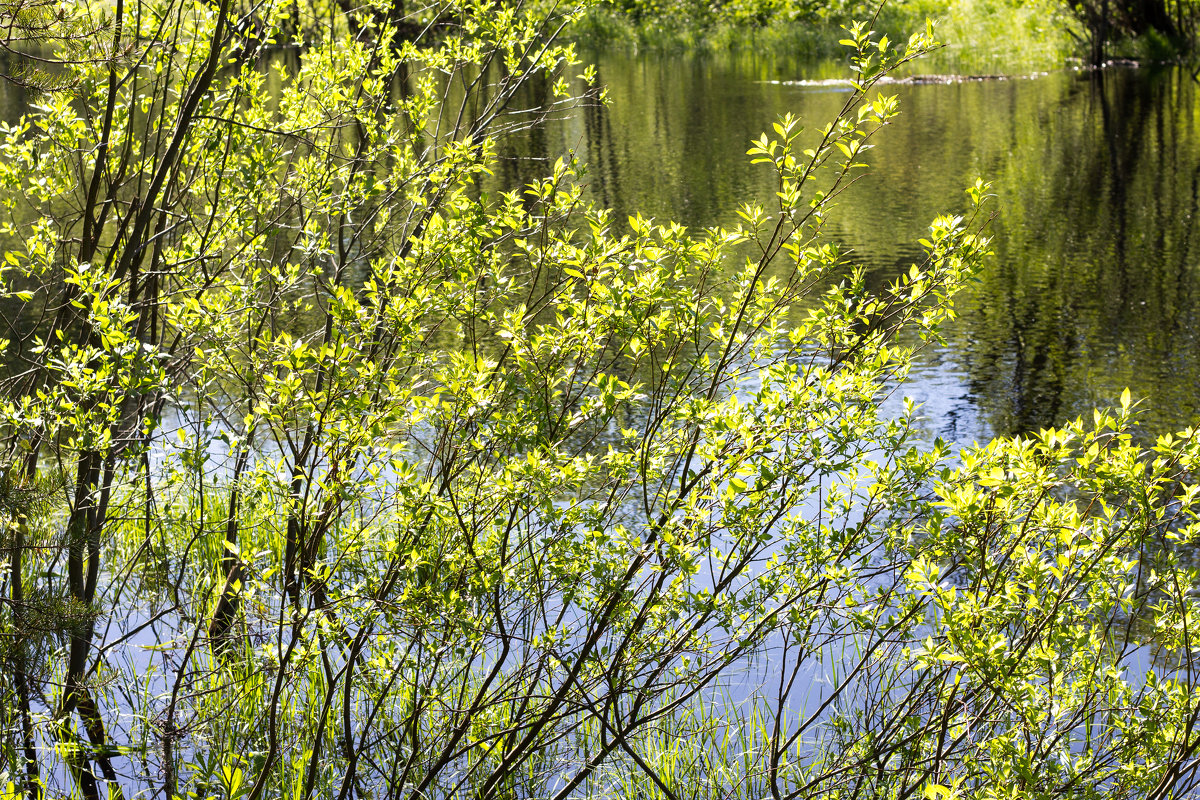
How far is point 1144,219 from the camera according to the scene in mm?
11859

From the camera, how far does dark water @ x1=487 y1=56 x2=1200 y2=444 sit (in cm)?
738

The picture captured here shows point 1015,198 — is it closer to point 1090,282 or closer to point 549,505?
point 1090,282

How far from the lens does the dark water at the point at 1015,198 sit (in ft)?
24.2

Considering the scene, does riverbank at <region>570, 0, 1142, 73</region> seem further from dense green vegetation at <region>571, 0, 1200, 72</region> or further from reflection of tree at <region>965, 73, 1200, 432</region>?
reflection of tree at <region>965, 73, 1200, 432</region>

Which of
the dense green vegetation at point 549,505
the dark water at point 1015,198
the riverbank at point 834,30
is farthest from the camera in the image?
the riverbank at point 834,30

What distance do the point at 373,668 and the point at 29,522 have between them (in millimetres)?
976

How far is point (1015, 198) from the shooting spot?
513 inches

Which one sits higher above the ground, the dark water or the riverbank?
the riverbank

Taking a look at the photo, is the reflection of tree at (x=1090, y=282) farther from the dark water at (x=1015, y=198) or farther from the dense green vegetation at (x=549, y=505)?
the dense green vegetation at (x=549, y=505)

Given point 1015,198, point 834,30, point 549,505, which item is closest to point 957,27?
point 834,30

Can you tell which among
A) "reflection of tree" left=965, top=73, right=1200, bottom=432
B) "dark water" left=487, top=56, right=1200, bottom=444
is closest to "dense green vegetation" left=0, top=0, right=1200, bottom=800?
"dark water" left=487, top=56, right=1200, bottom=444

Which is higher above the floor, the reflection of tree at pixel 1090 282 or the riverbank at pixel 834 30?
the riverbank at pixel 834 30

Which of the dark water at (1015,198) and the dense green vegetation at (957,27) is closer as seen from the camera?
the dark water at (1015,198)

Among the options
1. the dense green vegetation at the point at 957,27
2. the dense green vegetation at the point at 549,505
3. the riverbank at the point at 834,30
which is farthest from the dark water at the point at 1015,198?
the riverbank at the point at 834,30
